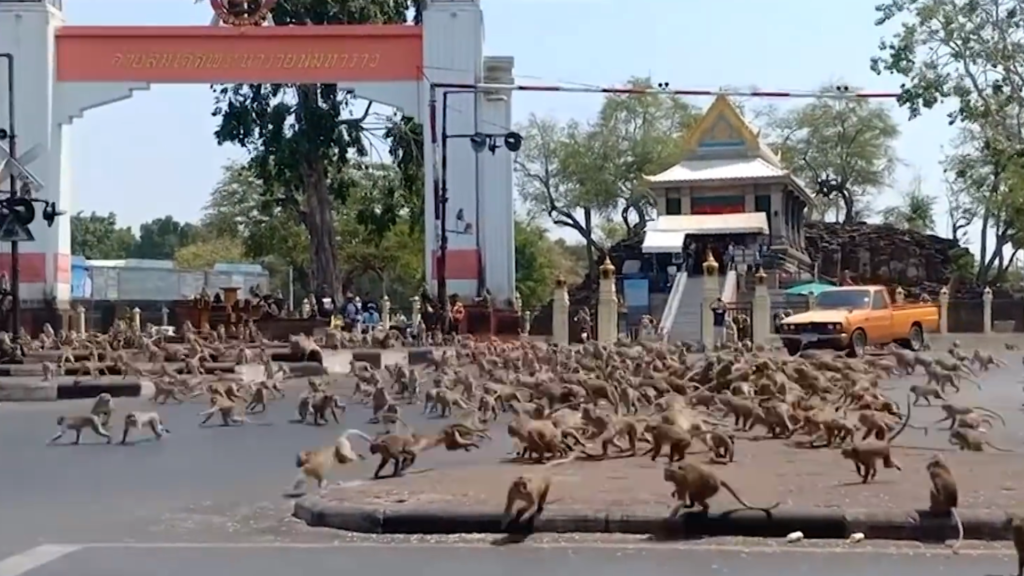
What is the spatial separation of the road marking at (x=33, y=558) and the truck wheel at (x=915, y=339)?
91.0 ft

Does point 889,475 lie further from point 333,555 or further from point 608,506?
point 333,555

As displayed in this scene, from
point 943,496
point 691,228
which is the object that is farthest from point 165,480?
point 691,228

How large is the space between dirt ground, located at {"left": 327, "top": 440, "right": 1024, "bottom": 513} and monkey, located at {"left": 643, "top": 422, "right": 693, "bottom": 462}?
0.14 metres

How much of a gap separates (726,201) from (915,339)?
80.4 feet

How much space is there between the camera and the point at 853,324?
1234 inches

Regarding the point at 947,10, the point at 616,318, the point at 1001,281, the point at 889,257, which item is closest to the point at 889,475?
the point at 947,10

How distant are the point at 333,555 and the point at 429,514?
0.97 m

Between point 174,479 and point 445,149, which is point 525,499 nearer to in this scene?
point 174,479

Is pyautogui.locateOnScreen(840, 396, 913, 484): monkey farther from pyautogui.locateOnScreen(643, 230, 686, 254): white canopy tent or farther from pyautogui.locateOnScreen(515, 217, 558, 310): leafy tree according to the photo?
pyautogui.locateOnScreen(515, 217, 558, 310): leafy tree

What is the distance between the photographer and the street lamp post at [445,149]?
36719 millimetres

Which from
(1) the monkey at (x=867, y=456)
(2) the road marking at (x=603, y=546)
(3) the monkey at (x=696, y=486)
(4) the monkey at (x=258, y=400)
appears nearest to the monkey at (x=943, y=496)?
(2) the road marking at (x=603, y=546)

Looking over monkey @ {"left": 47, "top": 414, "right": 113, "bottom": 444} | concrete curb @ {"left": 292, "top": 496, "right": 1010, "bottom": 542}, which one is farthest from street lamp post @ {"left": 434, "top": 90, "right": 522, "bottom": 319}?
concrete curb @ {"left": 292, "top": 496, "right": 1010, "bottom": 542}

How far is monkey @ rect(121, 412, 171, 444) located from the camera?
52.0 feet

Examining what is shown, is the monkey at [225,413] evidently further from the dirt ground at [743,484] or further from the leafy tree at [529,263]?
the leafy tree at [529,263]
